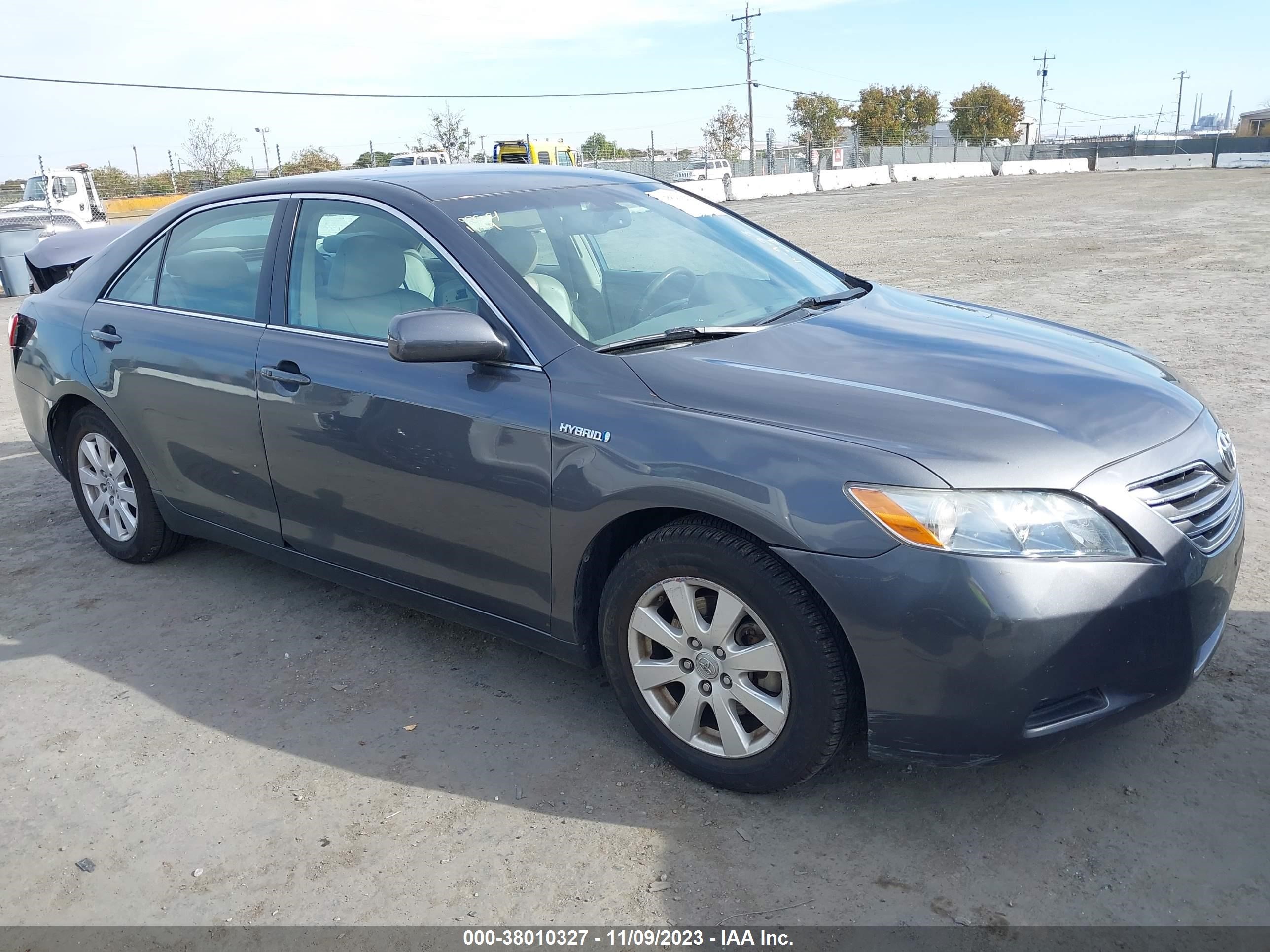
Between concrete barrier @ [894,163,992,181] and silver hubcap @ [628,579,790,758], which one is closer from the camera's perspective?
silver hubcap @ [628,579,790,758]

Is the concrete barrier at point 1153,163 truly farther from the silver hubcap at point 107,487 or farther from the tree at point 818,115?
the silver hubcap at point 107,487

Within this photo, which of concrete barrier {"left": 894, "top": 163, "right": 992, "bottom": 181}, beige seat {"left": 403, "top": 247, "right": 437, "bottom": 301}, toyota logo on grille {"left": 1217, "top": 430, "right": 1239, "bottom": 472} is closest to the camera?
toyota logo on grille {"left": 1217, "top": 430, "right": 1239, "bottom": 472}

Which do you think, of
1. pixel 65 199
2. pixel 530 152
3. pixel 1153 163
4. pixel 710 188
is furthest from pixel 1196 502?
pixel 1153 163

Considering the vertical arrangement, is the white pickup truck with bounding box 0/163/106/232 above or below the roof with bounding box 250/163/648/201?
below

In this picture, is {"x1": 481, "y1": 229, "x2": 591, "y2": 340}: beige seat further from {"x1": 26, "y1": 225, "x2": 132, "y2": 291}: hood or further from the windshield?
{"x1": 26, "y1": 225, "x2": 132, "y2": 291}: hood

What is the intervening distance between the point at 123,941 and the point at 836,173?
4078 cm

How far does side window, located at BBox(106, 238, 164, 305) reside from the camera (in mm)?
4539

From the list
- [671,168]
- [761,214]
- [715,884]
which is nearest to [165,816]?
[715,884]

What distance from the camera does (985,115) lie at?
78812mm

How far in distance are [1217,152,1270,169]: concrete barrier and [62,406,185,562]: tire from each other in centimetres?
5033

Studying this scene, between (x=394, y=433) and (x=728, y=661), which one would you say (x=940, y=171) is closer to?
(x=394, y=433)

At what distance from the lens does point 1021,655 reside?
246 centimetres

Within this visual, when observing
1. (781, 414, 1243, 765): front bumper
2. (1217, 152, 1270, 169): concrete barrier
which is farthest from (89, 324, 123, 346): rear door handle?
(1217, 152, 1270, 169): concrete barrier

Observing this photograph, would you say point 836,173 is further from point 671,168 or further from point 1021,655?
point 1021,655
